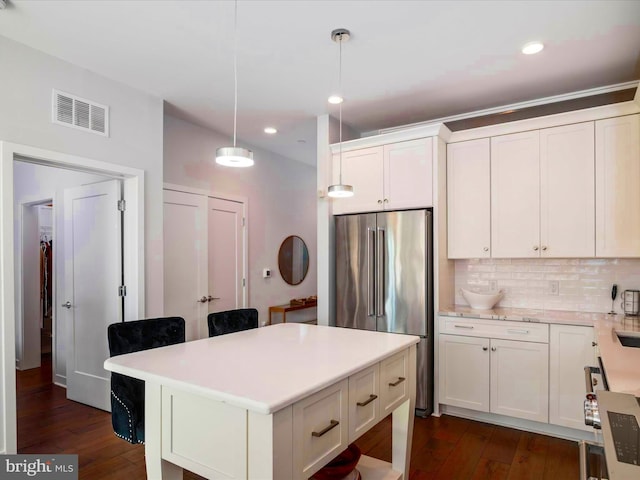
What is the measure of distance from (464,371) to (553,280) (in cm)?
113

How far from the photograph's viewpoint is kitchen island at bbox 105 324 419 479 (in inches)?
51.8

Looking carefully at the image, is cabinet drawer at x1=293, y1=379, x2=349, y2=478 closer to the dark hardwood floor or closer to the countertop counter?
the countertop counter

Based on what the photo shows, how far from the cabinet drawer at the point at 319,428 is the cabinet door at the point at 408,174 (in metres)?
2.32

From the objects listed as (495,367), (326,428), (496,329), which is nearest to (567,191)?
(496,329)

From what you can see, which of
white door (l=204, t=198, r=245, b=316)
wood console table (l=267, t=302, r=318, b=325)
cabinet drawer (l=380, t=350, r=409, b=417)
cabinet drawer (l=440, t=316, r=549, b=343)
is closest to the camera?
cabinet drawer (l=380, t=350, r=409, b=417)

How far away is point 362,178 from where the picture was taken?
3.92 m

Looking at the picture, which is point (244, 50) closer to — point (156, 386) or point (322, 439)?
point (156, 386)

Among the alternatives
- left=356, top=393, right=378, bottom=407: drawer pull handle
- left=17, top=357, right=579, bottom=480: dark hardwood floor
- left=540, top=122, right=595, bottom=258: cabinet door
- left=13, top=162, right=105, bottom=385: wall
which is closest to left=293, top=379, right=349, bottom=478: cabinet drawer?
left=356, top=393, right=378, bottom=407: drawer pull handle

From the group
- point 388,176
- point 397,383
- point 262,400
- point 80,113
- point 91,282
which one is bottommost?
point 397,383

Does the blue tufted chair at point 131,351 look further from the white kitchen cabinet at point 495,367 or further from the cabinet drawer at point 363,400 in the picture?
the white kitchen cabinet at point 495,367

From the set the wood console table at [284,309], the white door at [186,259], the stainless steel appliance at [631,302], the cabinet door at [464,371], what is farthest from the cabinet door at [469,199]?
the white door at [186,259]

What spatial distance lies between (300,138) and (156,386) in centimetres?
372

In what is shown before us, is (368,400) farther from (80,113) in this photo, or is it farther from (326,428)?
(80,113)

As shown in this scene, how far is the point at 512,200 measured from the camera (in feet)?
11.2
